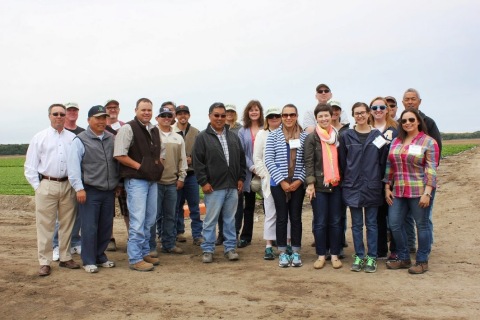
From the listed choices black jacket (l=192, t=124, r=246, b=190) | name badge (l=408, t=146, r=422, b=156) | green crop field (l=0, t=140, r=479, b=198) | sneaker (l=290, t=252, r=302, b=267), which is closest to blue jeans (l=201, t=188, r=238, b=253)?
black jacket (l=192, t=124, r=246, b=190)

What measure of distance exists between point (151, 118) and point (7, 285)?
291 centimetres

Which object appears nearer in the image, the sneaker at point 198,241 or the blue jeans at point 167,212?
the blue jeans at point 167,212

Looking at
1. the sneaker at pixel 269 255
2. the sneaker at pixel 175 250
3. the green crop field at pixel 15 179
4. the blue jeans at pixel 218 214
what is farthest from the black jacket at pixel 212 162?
the green crop field at pixel 15 179

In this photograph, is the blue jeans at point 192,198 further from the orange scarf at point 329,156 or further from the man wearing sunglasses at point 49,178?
the orange scarf at point 329,156

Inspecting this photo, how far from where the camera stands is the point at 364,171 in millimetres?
6211

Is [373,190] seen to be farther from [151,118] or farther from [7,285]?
[7,285]

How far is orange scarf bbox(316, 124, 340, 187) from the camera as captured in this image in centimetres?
625

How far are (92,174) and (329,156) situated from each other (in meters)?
3.30

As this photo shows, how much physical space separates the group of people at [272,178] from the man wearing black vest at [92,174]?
0.01 meters

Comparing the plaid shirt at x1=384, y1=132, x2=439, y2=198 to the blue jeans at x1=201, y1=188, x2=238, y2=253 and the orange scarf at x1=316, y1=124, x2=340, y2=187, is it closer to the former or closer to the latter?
the orange scarf at x1=316, y1=124, x2=340, y2=187

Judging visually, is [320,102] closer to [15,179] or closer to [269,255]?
[269,255]

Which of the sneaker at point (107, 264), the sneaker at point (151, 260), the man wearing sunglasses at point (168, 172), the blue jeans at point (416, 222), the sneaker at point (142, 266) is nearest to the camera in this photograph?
the blue jeans at point (416, 222)

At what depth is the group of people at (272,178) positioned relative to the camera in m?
6.18

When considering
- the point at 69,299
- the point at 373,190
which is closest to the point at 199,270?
the point at 69,299
